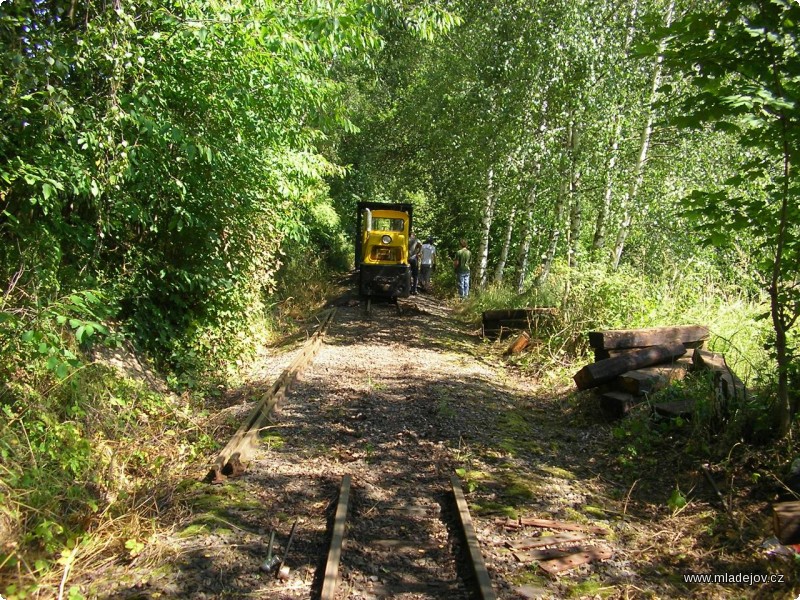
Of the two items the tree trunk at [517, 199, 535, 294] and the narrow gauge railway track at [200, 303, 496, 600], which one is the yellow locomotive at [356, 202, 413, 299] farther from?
the narrow gauge railway track at [200, 303, 496, 600]

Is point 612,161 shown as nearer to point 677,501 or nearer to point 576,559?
point 677,501

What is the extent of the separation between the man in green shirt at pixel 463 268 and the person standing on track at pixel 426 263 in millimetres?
3061

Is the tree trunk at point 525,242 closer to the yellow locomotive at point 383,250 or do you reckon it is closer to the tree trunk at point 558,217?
the tree trunk at point 558,217

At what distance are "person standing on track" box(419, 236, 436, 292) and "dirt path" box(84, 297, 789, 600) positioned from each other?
13.3 m

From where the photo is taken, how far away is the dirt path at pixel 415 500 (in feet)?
11.9

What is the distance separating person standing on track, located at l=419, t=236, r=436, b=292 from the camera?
2148cm

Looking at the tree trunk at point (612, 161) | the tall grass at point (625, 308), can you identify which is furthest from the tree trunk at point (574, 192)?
the tall grass at point (625, 308)

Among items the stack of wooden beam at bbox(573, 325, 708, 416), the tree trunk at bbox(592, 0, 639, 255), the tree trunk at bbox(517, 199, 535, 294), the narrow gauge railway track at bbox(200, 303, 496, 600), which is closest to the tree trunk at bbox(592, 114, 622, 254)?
the tree trunk at bbox(592, 0, 639, 255)

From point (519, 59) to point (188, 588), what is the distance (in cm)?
1233

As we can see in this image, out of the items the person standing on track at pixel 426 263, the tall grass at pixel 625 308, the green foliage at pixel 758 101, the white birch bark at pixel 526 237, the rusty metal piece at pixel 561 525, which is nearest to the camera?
the green foliage at pixel 758 101

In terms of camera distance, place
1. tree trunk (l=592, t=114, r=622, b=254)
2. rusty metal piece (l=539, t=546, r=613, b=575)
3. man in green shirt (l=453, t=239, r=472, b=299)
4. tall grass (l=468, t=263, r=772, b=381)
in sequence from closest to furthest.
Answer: rusty metal piece (l=539, t=546, r=613, b=575)
tall grass (l=468, t=263, r=772, b=381)
tree trunk (l=592, t=114, r=622, b=254)
man in green shirt (l=453, t=239, r=472, b=299)

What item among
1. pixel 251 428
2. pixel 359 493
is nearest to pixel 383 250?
pixel 251 428

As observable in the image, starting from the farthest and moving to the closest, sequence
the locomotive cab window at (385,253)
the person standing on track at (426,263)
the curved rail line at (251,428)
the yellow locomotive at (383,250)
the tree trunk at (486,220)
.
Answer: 1. the person standing on track at (426,263)
2. the locomotive cab window at (385,253)
3. the tree trunk at (486,220)
4. the yellow locomotive at (383,250)
5. the curved rail line at (251,428)

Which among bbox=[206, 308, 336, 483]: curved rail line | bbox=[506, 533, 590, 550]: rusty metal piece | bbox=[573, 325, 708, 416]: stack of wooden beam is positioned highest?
bbox=[573, 325, 708, 416]: stack of wooden beam
